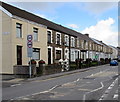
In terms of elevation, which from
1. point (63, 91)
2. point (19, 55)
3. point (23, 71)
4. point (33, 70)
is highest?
point (19, 55)

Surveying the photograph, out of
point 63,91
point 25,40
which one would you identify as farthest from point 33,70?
point 63,91

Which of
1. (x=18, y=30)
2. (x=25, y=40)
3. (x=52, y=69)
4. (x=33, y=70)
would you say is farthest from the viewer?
(x=25, y=40)

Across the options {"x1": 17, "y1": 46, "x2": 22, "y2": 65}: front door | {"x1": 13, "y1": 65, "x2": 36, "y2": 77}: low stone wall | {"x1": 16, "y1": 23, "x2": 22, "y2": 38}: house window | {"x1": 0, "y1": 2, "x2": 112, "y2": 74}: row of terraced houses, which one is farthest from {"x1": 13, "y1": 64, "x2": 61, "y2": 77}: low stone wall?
{"x1": 16, "y1": 23, "x2": 22, "y2": 38}: house window

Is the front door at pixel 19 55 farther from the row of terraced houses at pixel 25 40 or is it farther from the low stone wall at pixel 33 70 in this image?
the low stone wall at pixel 33 70

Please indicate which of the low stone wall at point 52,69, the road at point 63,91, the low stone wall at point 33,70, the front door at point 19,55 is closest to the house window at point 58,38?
the low stone wall at point 52,69

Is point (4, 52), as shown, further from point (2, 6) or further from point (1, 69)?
point (2, 6)

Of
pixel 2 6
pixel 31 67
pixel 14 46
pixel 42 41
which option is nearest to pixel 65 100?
pixel 31 67

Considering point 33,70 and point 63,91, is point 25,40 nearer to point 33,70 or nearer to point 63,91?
point 33,70

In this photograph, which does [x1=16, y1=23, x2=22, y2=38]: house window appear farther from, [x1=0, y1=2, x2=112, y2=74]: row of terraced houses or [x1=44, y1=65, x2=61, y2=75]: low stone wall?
[x1=44, y1=65, x2=61, y2=75]: low stone wall

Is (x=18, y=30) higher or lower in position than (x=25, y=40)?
higher

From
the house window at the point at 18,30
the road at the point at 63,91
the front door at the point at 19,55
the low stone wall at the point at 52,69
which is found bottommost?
the road at the point at 63,91

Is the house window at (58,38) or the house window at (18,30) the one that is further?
the house window at (58,38)

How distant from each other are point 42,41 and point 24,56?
533 centimetres

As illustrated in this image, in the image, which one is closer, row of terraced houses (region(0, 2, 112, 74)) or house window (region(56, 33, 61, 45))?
row of terraced houses (region(0, 2, 112, 74))
